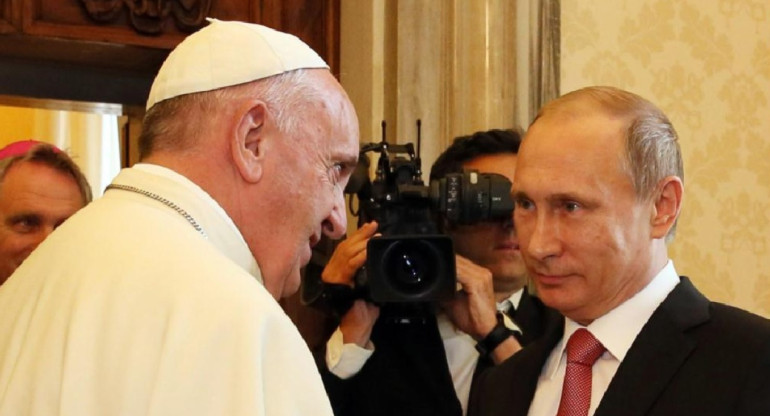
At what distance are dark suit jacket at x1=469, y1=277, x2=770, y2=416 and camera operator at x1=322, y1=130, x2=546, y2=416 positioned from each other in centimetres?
59

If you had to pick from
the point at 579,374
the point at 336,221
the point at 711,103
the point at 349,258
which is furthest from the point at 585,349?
the point at 711,103

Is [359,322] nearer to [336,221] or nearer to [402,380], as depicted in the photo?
[402,380]

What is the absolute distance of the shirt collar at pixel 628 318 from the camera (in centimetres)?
182

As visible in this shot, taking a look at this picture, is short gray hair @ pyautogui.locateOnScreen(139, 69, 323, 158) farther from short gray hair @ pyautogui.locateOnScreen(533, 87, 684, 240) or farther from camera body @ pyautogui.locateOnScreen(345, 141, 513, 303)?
camera body @ pyautogui.locateOnScreen(345, 141, 513, 303)

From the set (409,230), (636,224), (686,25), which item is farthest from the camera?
(686,25)

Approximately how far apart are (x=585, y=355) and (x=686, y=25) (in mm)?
1928

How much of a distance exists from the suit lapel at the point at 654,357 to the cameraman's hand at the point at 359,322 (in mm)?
729

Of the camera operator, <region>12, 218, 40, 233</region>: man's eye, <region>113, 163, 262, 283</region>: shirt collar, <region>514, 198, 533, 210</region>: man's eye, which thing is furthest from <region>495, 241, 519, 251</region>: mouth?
<region>113, 163, 262, 283</region>: shirt collar

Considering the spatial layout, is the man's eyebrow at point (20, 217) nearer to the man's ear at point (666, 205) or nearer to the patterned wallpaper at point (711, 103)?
→ the man's ear at point (666, 205)

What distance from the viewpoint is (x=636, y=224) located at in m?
1.83

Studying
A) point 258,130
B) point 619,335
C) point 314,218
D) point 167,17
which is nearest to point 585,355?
point 619,335

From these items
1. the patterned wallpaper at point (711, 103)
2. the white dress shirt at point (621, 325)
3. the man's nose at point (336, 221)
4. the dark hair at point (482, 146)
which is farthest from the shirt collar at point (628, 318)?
the patterned wallpaper at point (711, 103)

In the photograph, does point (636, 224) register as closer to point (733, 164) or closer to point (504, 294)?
point (504, 294)

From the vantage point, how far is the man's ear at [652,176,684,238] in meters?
1.85
